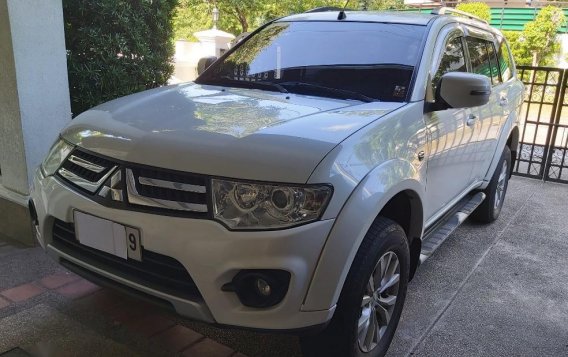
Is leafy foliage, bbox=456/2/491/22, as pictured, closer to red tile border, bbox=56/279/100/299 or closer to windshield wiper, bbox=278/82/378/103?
windshield wiper, bbox=278/82/378/103

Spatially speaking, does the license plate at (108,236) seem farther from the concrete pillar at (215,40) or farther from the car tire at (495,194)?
the concrete pillar at (215,40)

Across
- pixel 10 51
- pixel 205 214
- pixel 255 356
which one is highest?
pixel 10 51

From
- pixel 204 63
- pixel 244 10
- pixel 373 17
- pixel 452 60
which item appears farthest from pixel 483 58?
pixel 244 10

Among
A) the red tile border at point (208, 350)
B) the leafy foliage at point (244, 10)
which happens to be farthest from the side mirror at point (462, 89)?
the leafy foliage at point (244, 10)

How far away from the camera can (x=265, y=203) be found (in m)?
1.96

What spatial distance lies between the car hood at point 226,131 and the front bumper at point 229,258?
22cm

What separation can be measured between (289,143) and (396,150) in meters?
0.63

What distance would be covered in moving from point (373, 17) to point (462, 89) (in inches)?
37.3

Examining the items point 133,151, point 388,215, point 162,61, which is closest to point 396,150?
point 388,215

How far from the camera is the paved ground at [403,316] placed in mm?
2631

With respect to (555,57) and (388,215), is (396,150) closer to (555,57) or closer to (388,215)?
(388,215)

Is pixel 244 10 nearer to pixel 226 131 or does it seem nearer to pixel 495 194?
pixel 495 194

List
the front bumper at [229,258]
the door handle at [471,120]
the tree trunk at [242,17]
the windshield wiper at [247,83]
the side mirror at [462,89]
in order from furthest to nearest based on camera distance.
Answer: the tree trunk at [242,17]
the door handle at [471,120]
the windshield wiper at [247,83]
the side mirror at [462,89]
the front bumper at [229,258]

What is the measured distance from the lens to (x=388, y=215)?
2.68 metres
